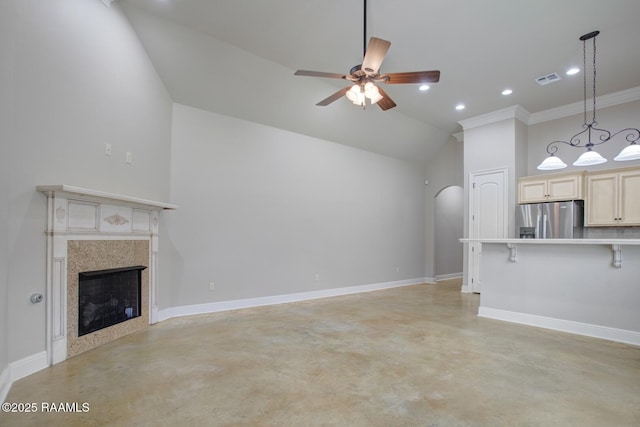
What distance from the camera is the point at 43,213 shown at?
271 centimetres

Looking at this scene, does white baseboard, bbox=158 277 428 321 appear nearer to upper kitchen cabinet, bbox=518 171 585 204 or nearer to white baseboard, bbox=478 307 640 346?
white baseboard, bbox=478 307 640 346

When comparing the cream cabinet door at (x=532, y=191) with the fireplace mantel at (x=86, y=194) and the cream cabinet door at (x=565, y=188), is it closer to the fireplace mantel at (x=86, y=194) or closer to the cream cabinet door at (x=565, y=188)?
the cream cabinet door at (x=565, y=188)

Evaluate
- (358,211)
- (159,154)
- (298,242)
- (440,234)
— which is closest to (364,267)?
(358,211)

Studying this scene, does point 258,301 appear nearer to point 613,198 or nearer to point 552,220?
point 552,220

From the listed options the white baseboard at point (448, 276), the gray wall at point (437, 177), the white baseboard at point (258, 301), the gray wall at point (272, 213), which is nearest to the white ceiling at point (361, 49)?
the gray wall at point (272, 213)

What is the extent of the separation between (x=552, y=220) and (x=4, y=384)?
732 centimetres

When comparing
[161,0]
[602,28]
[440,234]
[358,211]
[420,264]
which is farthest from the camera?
[440,234]

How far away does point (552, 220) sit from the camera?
5547mm

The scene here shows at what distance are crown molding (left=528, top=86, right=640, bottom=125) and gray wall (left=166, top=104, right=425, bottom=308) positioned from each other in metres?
3.02

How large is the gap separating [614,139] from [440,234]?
4225 mm

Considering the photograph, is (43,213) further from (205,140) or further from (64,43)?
(205,140)

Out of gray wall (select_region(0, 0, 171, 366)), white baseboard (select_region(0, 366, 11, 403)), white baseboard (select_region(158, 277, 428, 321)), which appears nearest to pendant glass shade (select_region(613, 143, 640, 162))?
white baseboard (select_region(158, 277, 428, 321))

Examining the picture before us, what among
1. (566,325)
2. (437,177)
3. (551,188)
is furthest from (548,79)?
(566,325)

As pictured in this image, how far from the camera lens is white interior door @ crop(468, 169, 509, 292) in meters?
6.22
